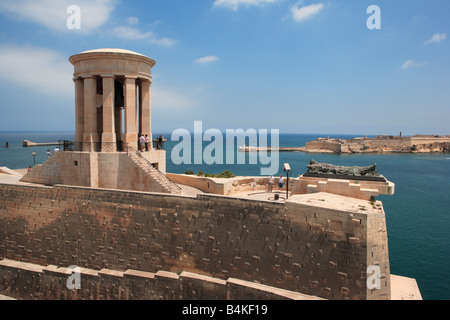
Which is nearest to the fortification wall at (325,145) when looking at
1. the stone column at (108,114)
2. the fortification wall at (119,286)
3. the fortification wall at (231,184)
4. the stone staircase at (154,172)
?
the fortification wall at (231,184)

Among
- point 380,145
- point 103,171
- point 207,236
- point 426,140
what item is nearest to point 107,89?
point 103,171

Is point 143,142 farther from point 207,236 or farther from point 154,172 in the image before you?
point 207,236

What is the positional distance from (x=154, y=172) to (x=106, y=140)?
10.8 ft

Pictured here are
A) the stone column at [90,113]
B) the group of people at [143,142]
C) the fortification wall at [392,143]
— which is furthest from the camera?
the fortification wall at [392,143]

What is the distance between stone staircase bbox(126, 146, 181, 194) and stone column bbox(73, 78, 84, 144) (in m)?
3.15

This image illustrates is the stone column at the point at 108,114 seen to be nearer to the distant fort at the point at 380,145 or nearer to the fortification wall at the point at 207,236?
the fortification wall at the point at 207,236

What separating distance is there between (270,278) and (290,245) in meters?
1.35

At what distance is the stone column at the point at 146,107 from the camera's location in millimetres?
15609

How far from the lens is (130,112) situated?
1461 cm

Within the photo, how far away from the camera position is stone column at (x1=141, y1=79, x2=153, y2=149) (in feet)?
51.2

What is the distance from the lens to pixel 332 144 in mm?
95062

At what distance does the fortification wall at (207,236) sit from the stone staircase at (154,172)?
84.3 inches
